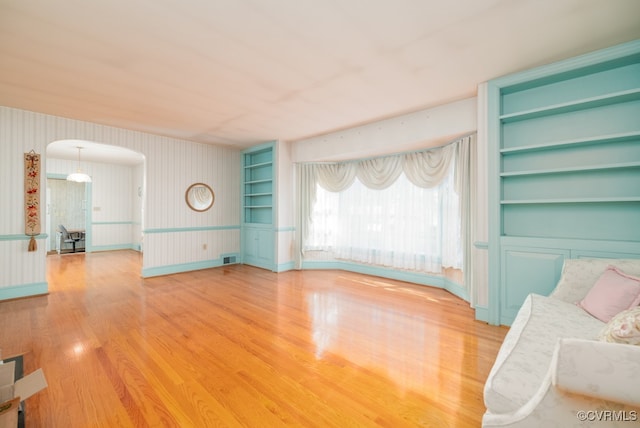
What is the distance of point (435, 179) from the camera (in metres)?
4.26

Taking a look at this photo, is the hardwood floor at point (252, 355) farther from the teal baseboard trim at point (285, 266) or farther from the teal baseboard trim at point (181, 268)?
the teal baseboard trim at point (285, 266)

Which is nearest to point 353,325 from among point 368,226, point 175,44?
point 368,226

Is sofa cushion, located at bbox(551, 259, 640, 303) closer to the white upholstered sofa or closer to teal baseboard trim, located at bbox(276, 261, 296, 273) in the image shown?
the white upholstered sofa

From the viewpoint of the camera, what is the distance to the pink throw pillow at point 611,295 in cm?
184

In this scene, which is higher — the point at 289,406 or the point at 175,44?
the point at 175,44

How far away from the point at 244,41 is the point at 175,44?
0.61 meters

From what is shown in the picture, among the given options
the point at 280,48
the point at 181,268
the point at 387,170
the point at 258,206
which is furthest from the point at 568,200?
the point at 181,268

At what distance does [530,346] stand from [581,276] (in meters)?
1.30

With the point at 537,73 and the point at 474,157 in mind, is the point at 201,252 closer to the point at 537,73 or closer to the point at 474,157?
the point at 474,157

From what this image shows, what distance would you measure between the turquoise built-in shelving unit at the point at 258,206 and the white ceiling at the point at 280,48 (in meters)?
2.36

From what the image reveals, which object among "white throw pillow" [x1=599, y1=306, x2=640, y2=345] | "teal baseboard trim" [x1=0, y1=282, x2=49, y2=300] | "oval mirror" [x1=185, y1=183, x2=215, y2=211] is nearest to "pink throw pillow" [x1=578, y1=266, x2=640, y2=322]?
"white throw pillow" [x1=599, y1=306, x2=640, y2=345]

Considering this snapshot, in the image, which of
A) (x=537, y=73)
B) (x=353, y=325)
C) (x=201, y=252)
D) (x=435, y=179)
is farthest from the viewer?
(x=201, y=252)

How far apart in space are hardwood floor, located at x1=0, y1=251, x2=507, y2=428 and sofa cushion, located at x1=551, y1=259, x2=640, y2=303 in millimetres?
744

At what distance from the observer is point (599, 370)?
105cm
